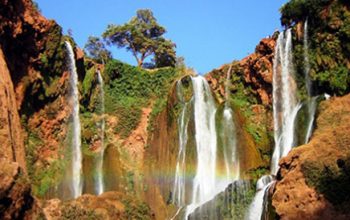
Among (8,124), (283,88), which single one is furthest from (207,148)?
(8,124)

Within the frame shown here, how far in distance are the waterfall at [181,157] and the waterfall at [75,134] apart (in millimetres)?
5658

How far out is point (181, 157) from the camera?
31.5 meters

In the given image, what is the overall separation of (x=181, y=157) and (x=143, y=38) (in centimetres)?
2232

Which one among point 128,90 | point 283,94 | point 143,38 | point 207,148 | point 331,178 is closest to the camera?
point 331,178

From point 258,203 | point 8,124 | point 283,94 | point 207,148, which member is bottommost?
point 258,203

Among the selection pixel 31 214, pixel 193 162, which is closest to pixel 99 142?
pixel 193 162

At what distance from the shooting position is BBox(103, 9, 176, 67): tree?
51.2 metres

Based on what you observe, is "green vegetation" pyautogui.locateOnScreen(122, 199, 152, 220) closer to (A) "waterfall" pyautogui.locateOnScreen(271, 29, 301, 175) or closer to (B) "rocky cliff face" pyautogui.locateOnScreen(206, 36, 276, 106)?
(A) "waterfall" pyautogui.locateOnScreen(271, 29, 301, 175)

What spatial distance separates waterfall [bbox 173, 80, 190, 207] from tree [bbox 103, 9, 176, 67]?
18.0 metres

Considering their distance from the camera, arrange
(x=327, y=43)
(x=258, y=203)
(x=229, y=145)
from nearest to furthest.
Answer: (x=258, y=203) < (x=327, y=43) < (x=229, y=145)

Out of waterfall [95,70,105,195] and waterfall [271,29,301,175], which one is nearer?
waterfall [271,29,301,175]

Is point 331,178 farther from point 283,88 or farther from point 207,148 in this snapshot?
point 207,148

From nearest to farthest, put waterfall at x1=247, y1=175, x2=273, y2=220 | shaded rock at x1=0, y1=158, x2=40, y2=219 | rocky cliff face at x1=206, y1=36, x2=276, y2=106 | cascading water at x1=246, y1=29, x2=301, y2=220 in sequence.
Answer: shaded rock at x1=0, y1=158, x2=40, y2=219, waterfall at x1=247, y1=175, x2=273, y2=220, cascading water at x1=246, y1=29, x2=301, y2=220, rocky cliff face at x1=206, y1=36, x2=276, y2=106

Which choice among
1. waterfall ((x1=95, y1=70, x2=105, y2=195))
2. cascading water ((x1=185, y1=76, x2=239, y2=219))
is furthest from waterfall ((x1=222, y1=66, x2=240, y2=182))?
waterfall ((x1=95, y1=70, x2=105, y2=195))
